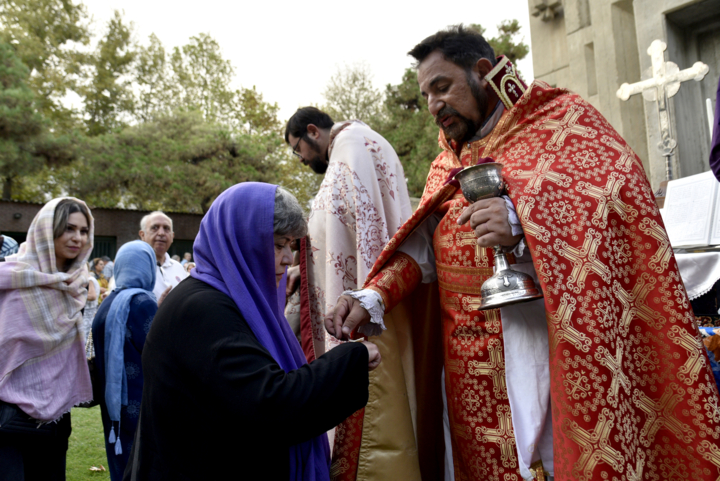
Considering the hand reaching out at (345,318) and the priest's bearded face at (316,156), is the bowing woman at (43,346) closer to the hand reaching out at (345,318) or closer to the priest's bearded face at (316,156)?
the priest's bearded face at (316,156)

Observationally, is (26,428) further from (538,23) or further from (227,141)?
(227,141)

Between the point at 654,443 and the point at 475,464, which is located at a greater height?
the point at 654,443

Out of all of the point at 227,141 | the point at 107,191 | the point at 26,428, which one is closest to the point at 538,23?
the point at 26,428

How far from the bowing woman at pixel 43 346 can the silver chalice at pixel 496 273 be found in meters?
2.50

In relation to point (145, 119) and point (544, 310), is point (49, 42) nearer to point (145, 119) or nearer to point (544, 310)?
point (145, 119)

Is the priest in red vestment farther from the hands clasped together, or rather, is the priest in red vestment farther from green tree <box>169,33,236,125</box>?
green tree <box>169,33,236,125</box>

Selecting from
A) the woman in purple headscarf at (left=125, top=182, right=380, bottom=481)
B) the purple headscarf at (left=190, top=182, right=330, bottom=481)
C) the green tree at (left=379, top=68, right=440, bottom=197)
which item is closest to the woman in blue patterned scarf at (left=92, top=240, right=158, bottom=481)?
the woman in purple headscarf at (left=125, top=182, right=380, bottom=481)

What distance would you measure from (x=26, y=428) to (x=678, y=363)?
3.01 metres

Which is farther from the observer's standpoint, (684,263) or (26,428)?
(684,263)

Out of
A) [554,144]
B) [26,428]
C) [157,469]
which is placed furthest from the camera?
[26,428]

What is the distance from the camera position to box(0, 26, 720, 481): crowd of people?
5.31ft

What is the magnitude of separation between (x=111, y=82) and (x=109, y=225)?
982cm

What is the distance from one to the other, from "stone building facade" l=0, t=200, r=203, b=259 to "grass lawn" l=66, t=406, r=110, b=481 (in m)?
12.1

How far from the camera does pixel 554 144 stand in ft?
6.45
